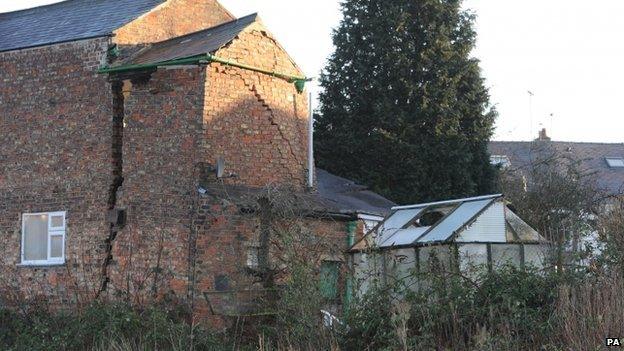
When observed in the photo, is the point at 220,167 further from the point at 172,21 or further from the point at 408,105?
the point at 408,105

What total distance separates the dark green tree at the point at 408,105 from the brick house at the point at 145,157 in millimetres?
7198

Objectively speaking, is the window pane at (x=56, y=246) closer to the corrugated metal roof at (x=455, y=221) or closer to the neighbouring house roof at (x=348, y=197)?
the neighbouring house roof at (x=348, y=197)

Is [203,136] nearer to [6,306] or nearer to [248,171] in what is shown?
[248,171]

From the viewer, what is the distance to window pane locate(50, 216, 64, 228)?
1781 centimetres

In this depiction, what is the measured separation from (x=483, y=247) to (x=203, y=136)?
5946 millimetres

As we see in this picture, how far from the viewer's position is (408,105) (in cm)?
2681

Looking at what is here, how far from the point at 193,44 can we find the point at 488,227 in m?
7.37

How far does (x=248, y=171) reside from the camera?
695 inches

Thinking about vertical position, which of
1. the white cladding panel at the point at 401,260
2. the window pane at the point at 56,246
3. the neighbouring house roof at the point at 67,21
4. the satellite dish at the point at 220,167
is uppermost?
the neighbouring house roof at the point at 67,21

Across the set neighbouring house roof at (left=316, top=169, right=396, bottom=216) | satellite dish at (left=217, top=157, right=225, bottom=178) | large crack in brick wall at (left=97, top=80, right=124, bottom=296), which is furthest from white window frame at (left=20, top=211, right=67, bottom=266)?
neighbouring house roof at (left=316, top=169, right=396, bottom=216)

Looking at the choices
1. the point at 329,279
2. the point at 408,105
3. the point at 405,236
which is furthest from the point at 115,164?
the point at 408,105

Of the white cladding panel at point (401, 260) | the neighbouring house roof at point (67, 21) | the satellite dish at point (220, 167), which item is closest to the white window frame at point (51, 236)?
the satellite dish at point (220, 167)

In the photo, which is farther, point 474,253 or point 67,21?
point 67,21

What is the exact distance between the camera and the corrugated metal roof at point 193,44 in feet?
55.9
